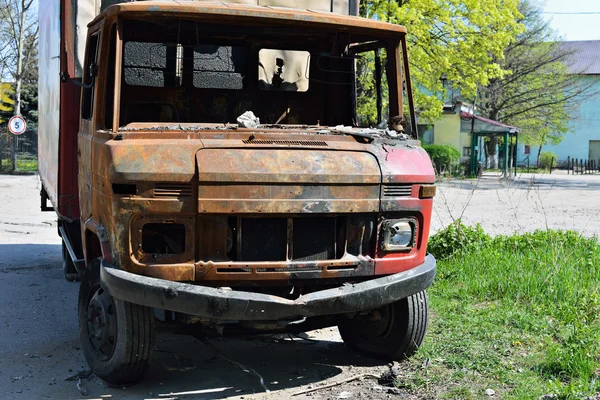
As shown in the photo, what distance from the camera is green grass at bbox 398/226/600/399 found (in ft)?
17.6

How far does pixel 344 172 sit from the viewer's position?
16.5 ft

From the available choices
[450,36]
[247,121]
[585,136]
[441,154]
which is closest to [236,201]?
[247,121]

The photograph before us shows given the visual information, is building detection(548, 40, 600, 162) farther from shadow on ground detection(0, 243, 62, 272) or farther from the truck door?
the truck door

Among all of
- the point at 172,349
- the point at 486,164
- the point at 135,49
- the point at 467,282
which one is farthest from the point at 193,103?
the point at 486,164

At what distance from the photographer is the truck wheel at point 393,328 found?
5.77 meters

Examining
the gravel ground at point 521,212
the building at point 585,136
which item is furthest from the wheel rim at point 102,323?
the building at point 585,136

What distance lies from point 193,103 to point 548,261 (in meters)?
4.29

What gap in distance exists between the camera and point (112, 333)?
17.4 feet

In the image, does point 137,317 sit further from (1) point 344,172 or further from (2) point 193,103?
(2) point 193,103

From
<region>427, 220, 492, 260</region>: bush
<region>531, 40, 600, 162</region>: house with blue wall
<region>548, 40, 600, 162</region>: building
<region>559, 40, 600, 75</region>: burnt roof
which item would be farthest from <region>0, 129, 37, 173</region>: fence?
<region>559, 40, 600, 75</region>: burnt roof

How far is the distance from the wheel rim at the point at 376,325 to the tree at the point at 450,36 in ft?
57.5

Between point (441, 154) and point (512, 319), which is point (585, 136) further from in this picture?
point (512, 319)

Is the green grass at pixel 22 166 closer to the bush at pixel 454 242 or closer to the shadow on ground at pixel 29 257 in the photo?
the shadow on ground at pixel 29 257

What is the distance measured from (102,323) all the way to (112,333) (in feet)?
0.42
